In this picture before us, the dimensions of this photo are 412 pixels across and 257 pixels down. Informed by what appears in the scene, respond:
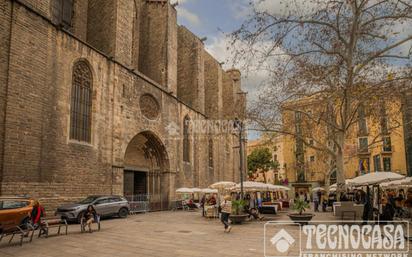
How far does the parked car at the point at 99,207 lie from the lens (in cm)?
1472

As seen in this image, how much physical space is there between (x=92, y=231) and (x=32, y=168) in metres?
4.52

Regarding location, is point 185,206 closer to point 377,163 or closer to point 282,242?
point 282,242

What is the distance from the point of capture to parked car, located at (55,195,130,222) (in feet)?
48.3

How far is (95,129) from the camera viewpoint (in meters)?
18.5

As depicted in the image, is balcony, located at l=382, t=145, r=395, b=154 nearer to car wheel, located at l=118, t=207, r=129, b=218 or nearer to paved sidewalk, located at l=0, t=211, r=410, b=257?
car wheel, located at l=118, t=207, r=129, b=218

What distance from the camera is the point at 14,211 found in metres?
11.9

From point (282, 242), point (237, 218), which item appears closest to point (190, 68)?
point (237, 218)

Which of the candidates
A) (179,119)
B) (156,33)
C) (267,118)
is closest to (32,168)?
(267,118)

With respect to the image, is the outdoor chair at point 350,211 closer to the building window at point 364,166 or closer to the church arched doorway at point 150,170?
the church arched doorway at point 150,170

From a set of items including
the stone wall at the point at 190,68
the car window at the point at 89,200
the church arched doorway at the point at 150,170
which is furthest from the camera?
the stone wall at the point at 190,68

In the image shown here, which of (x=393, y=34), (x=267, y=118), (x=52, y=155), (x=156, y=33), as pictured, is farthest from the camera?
(x=156, y=33)

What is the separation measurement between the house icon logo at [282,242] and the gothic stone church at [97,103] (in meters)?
10.0

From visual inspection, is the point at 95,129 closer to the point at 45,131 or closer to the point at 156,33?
the point at 45,131

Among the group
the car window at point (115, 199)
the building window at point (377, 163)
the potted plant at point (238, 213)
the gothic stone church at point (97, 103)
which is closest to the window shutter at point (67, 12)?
the gothic stone church at point (97, 103)
